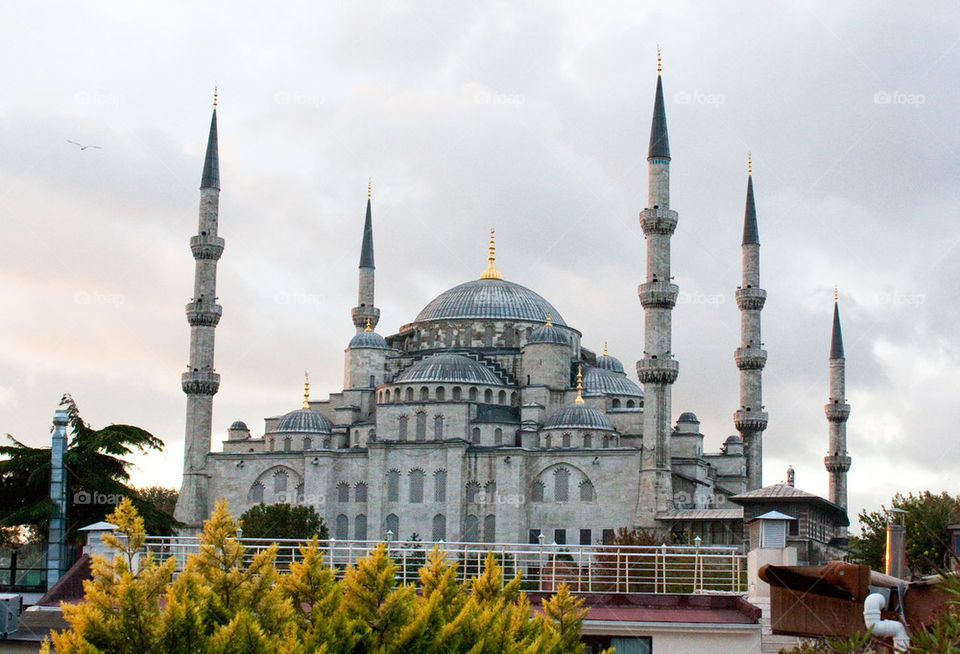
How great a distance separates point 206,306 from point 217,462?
5161mm

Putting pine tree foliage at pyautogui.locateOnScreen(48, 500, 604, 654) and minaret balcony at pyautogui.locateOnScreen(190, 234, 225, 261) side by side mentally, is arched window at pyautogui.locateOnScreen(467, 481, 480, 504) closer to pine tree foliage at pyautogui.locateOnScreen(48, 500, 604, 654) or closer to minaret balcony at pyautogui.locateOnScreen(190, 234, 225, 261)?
minaret balcony at pyautogui.locateOnScreen(190, 234, 225, 261)

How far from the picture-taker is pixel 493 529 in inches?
1606

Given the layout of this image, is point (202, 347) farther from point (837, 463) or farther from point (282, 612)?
point (282, 612)

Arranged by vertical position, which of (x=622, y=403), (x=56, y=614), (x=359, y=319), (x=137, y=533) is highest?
(x=359, y=319)

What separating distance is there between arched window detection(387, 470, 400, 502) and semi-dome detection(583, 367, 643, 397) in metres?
7.54

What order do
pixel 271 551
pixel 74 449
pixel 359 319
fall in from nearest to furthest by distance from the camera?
1. pixel 271 551
2. pixel 74 449
3. pixel 359 319

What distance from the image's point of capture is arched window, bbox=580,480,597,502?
4016 centimetres

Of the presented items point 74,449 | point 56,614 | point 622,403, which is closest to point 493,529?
point 622,403

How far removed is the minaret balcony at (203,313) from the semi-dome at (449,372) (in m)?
6.13

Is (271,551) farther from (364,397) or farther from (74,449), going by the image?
(364,397)

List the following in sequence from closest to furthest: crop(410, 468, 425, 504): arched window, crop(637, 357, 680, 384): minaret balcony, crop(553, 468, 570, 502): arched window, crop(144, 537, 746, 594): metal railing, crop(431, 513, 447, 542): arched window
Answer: crop(144, 537, 746, 594): metal railing
crop(637, 357, 680, 384): minaret balcony
crop(553, 468, 570, 502): arched window
crop(431, 513, 447, 542): arched window
crop(410, 468, 425, 504): arched window

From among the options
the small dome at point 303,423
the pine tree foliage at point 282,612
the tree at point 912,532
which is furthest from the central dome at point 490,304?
the pine tree foliage at point 282,612

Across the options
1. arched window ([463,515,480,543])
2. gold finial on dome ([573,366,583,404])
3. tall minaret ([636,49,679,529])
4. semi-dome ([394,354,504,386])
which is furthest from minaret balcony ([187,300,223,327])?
tall minaret ([636,49,679,529])

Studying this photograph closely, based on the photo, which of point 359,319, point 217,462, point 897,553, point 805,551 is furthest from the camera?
point 359,319
